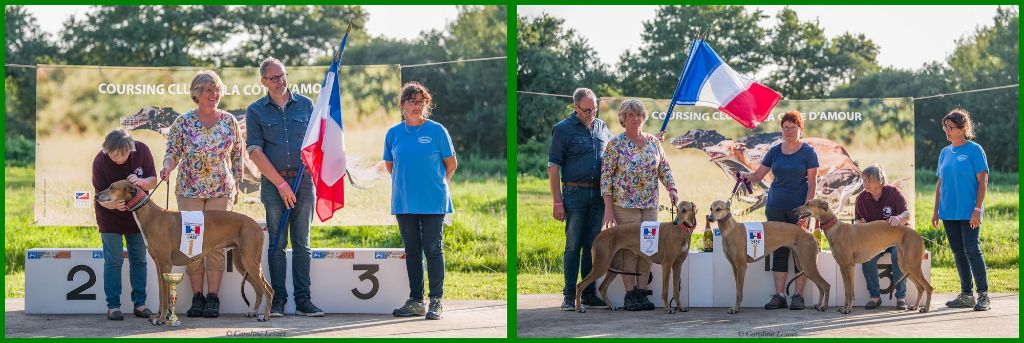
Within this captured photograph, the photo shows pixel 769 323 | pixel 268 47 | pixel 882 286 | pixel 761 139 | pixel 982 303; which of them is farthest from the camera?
pixel 268 47

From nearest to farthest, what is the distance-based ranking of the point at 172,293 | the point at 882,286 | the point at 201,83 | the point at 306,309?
the point at 172,293, the point at 201,83, the point at 306,309, the point at 882,286

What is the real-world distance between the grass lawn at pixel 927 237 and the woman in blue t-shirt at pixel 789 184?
106 inches

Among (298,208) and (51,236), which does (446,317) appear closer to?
(298,208)

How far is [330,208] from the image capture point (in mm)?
7551

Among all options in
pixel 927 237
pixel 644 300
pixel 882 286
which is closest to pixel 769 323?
pixel 644 300

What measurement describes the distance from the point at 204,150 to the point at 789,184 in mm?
3933

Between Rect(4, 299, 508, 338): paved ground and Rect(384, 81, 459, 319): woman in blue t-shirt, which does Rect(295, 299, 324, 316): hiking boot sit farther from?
Rect(384, 81, 459, 319): woman in blue t-shirt

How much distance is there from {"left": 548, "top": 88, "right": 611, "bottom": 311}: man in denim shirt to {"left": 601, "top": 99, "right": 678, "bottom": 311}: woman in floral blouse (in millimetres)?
134

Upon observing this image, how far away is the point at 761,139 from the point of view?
11.1 m

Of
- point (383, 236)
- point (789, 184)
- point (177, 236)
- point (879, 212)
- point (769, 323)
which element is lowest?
point (769, 323)

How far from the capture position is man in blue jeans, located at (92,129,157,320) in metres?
7.12

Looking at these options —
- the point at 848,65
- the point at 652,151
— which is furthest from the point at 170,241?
the point at 848,65

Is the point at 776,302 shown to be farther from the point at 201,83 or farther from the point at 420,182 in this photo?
the point at 201,83

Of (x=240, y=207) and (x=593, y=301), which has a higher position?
(x=240, y=207)
